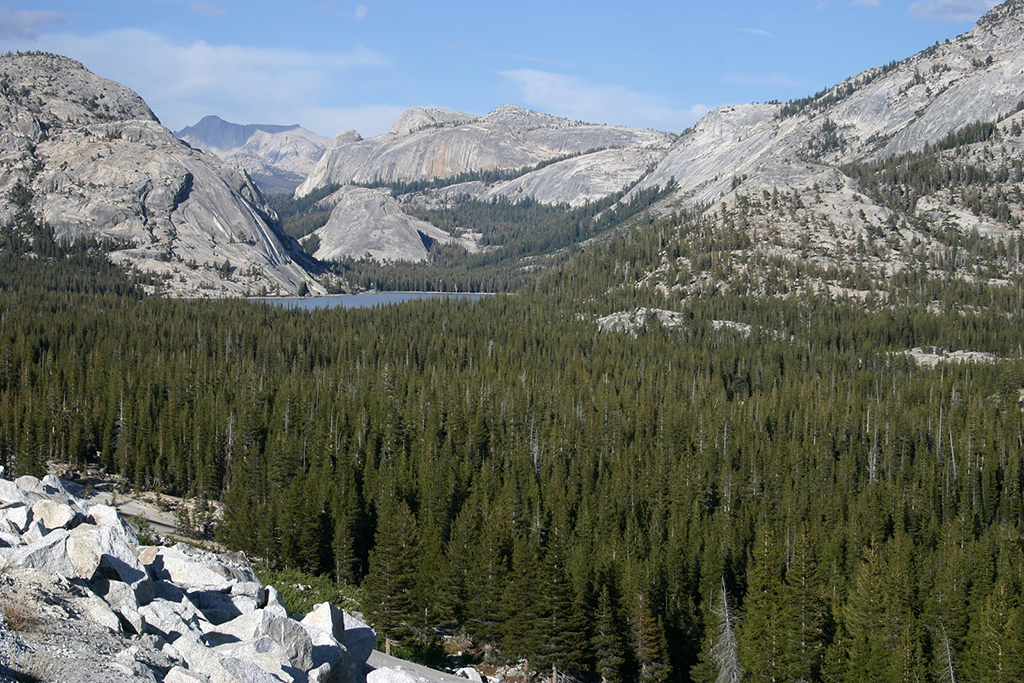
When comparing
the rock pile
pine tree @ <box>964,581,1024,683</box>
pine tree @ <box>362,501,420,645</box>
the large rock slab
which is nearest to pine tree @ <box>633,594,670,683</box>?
pine tree @ <box>362,501,420,645</box>

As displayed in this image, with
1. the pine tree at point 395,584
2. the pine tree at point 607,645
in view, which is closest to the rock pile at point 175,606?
the pine tree at point 395,584

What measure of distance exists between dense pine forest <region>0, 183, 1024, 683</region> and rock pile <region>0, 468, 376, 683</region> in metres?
25.7

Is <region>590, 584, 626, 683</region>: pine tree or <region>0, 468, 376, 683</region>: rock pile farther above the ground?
<region>0, 468, 376, 683</region>: rock pile

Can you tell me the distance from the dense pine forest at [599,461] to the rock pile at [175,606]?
25.7m

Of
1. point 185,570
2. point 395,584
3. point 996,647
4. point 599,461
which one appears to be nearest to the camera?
point 185,570

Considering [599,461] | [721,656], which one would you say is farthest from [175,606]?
[599,461]

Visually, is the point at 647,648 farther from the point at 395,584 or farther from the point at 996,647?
the point at 996,647

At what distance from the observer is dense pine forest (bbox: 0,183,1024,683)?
55.9 metres

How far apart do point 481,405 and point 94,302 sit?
358 ft

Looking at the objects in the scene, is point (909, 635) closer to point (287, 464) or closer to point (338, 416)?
point (287, 464)

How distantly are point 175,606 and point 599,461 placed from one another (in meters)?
72.4

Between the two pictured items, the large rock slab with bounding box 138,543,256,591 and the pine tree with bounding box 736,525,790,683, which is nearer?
the large rock slab with bounding box 138,543,256,591

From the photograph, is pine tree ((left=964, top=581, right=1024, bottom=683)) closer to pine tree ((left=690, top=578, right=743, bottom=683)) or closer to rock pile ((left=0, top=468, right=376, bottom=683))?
pine tree ((left=690, top=578, right=743, bottom=683))

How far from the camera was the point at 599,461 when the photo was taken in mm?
96500
